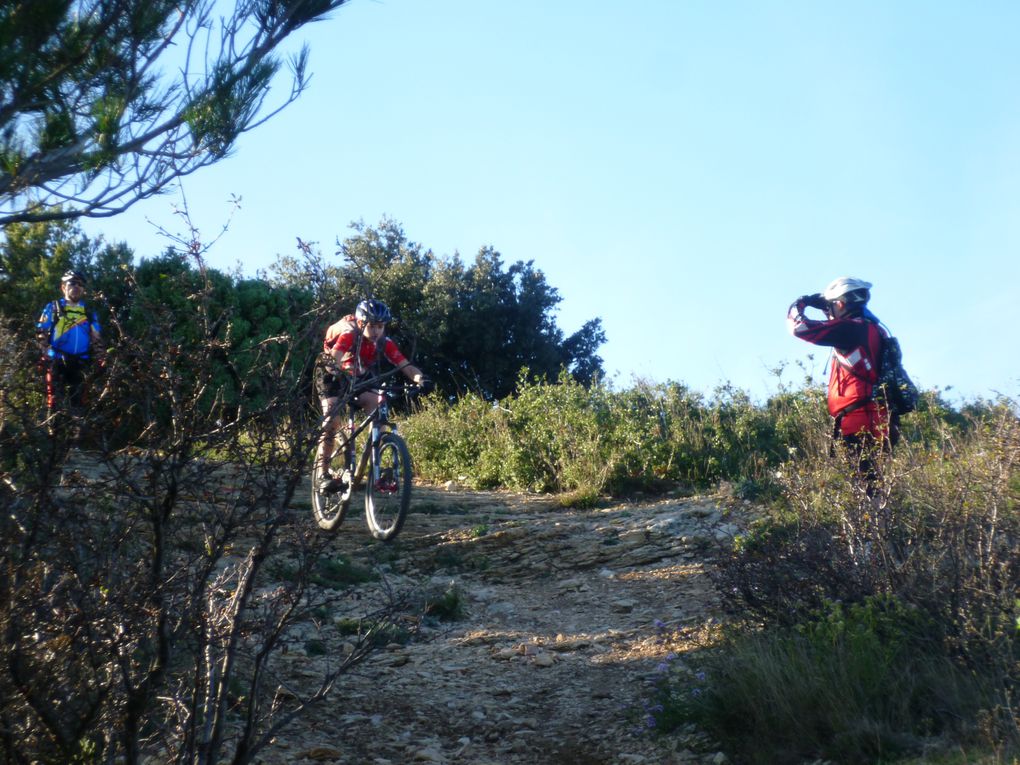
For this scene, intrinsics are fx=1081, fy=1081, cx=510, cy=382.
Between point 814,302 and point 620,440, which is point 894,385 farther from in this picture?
point 620,440

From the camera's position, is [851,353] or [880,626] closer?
[880,626]

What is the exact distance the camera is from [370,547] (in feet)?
25.6

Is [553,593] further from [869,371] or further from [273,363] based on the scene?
[273,363]

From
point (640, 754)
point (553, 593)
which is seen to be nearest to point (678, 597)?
point (553, 593)

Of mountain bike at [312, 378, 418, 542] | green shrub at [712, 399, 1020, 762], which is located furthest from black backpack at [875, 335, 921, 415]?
mountain bike at [312, 378, 418, 542]

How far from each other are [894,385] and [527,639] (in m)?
2.68

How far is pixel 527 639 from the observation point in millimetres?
5988

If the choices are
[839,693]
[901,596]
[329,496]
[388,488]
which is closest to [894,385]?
[901,596]

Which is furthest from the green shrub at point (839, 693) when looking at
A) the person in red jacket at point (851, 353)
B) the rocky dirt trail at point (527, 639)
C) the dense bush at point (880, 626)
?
the person in red jacket at point (851, 353)

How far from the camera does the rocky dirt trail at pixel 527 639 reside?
15.1ft

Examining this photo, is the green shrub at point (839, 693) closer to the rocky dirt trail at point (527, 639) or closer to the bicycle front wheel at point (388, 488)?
the rocky dirt trail at point (527, 639)

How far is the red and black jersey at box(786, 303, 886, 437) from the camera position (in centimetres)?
651

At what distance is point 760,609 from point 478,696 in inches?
55.5

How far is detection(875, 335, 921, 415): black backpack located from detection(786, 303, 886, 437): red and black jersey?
0.13 ft
